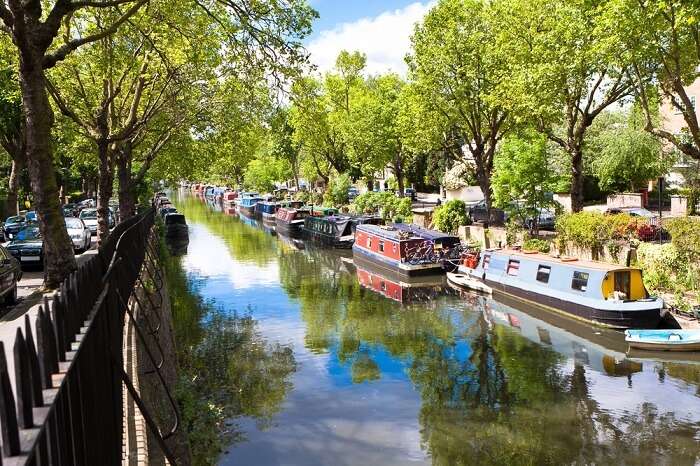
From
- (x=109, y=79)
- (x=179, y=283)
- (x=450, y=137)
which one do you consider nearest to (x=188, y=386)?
(x=109, y=79)

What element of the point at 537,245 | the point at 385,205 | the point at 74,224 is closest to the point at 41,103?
the point at 74,224

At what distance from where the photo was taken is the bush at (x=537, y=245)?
95.6 feet

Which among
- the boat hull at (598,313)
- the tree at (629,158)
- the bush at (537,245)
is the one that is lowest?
the boat hull at (598,313)

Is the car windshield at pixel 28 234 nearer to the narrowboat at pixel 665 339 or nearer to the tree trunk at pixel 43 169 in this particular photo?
the tree trunk at pixel 43 169

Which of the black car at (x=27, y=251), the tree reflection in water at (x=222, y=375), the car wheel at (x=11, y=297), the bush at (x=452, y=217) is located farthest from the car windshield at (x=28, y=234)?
the bush at (x=452, y=217)

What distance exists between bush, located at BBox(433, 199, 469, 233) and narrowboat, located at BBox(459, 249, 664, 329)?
30.5 ft

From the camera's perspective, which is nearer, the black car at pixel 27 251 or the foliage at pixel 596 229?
the black car at pixel 27 251

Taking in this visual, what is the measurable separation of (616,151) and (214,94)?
97.7ft

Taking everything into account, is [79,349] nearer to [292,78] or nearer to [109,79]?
[292,78]

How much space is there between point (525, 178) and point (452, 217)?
7278 mm

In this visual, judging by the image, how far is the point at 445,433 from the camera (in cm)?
1394

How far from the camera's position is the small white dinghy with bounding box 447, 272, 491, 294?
28.4m

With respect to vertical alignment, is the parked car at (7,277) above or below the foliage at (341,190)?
below

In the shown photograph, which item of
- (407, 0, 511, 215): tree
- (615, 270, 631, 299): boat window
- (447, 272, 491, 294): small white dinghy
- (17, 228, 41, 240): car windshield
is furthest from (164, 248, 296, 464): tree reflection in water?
(407, 0, 511, 215): tree
